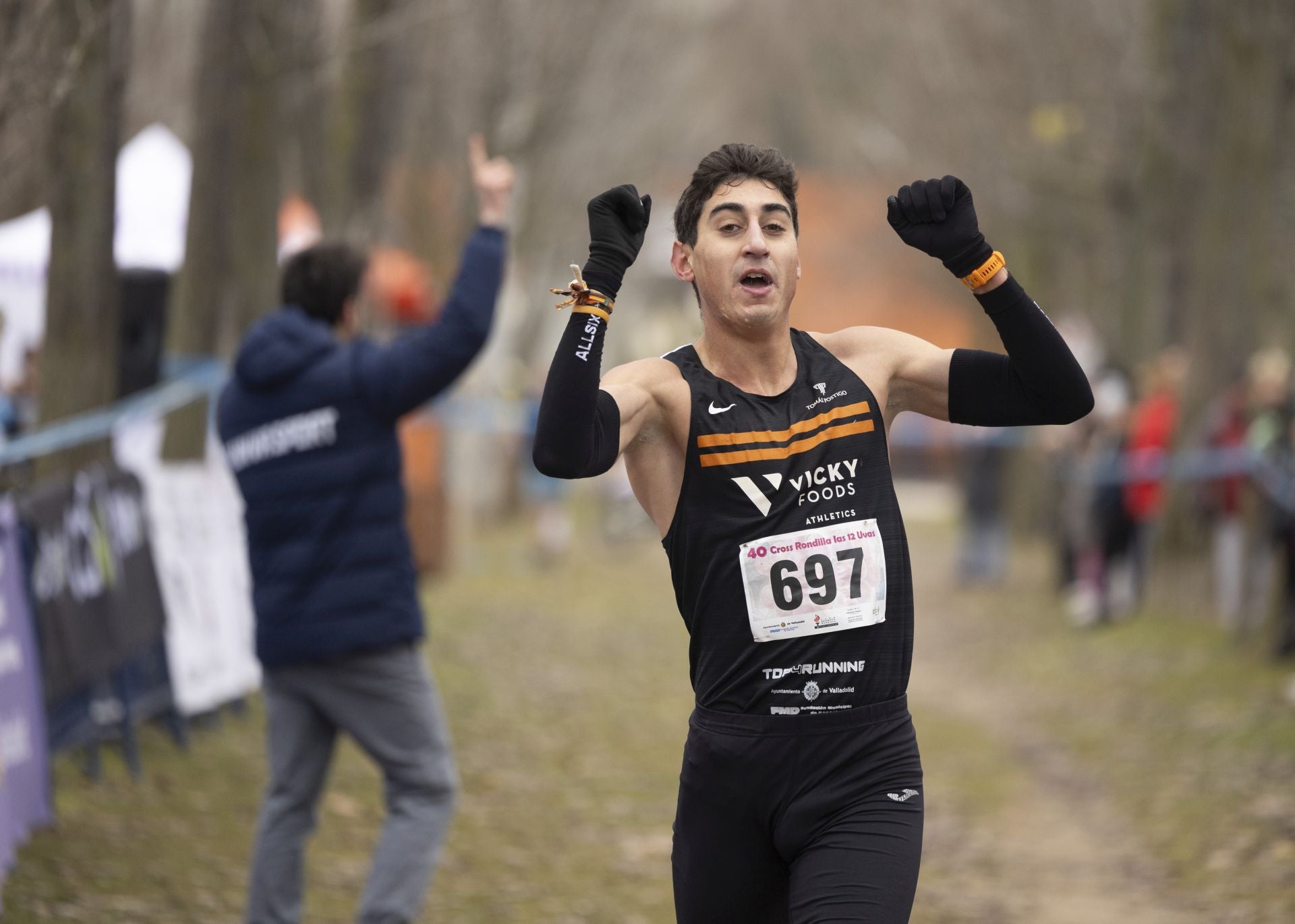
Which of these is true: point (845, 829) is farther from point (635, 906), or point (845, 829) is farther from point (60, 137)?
point (60, 137)

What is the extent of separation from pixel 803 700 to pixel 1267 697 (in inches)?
291

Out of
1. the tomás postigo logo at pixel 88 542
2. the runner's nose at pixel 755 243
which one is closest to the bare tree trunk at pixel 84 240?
the tomás postigo logo at pixel 88 542

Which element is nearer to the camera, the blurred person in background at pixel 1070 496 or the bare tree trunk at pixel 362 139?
the bare tree trunk at pixel 362 139

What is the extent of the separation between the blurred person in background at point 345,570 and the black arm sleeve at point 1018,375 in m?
1.94

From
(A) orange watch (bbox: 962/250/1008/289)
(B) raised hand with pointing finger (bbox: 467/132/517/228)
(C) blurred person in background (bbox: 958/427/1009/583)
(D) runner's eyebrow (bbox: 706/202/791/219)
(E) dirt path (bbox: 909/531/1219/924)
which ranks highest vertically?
(B) raised hand with pointing finger (bbox: 467/132/517/228)

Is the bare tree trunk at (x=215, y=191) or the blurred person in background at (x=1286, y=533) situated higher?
the bare tree trunk at (x=215, y=191)

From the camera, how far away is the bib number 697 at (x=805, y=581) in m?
3.73

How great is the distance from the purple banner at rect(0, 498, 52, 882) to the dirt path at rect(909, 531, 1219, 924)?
145 inches

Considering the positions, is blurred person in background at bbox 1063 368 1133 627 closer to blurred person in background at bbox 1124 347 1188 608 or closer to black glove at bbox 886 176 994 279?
blurred person in background at bbox 1124 347 1188 608

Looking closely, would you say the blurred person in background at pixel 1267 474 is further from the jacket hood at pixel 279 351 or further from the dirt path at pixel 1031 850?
the jacket hood at pixel 279 351

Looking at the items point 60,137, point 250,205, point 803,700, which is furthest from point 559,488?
point 803,700

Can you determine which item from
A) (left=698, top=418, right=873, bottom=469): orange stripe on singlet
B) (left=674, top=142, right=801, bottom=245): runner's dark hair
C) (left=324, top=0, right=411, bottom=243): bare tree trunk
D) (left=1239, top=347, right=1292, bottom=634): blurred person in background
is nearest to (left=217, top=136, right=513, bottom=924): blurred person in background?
(left=674, top=142, right=801, bottom=245): runner's dark hair

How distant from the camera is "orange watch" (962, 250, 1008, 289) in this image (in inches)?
151

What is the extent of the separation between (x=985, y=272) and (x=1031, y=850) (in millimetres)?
5064
